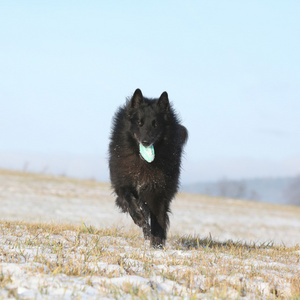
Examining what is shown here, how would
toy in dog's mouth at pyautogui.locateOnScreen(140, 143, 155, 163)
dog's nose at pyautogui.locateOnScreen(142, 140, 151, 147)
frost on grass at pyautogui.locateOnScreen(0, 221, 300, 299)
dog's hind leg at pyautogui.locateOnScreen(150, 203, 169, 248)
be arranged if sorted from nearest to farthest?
1. frost on grass at pyautogui.locateOnScreen(0, 221, 300, 299)
2. dog's nose at pyautogui.locateOnScreen(142, 140, 151, 147)
3. toy in dog's mouth at pyautogui.locateOnScreen(140, 143, 155, 163)
4. dog's hind leg at pyautogui.locateOnScreen(150, 203, 169, 248)

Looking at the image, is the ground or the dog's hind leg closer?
the ground

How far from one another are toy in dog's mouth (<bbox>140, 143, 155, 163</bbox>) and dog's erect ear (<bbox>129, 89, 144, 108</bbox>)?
613 millimetres

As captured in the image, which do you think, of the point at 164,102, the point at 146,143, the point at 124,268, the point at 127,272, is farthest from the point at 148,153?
the point at 127,272

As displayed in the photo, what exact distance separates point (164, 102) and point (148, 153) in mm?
788

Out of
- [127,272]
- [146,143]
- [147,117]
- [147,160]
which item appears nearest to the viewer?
[127,272]

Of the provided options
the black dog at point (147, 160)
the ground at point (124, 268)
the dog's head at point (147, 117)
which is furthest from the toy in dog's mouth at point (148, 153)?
the ground at point (124, 268)

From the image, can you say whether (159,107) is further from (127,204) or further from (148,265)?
(148,265)

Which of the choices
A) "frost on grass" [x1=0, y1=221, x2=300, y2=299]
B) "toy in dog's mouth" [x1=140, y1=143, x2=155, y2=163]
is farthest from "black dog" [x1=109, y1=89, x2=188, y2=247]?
"frost on grass" [x1=0, y1=221, x2=300, y2=299]

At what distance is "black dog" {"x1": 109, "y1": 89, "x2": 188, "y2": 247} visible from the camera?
637 cm

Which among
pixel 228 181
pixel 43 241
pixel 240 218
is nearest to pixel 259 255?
pixel 43 241

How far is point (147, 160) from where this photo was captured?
6441mm

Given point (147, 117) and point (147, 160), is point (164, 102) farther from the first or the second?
point (147, 160)

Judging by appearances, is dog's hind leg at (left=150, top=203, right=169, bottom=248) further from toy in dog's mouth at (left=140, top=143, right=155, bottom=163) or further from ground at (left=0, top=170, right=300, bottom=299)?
toy in dog's mouth at (left=140, top=143, right=155, bottom=163)

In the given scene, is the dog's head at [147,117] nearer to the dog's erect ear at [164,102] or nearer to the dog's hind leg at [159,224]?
the dog's erect ear at [164,102]
